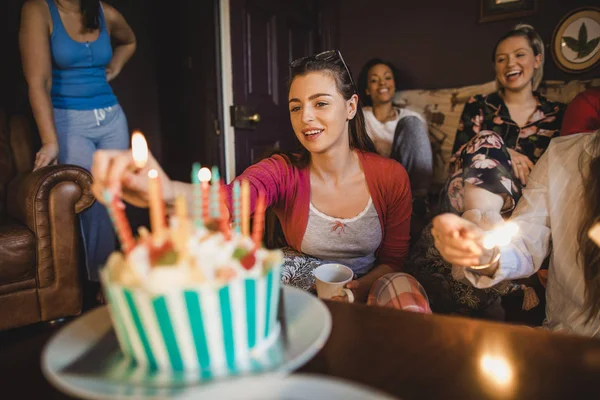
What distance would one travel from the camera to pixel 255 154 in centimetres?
259

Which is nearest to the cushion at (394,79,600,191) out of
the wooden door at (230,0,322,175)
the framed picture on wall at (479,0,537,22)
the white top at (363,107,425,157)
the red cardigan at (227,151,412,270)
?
the white top at (363,107,425,157)

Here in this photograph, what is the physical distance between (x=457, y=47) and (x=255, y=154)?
76.2 inches

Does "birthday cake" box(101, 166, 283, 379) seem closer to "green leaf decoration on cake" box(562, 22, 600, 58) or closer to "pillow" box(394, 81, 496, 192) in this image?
"pillow" box(394, 81, 496, 192)

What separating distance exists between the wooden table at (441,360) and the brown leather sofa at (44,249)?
1184mm

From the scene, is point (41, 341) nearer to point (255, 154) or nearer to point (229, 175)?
point (229, 175)

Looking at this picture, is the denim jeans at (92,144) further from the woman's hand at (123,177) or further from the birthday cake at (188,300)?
the birthday cake at (188,300)

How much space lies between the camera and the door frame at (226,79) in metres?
2.26

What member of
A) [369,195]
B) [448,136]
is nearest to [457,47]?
[448,136]

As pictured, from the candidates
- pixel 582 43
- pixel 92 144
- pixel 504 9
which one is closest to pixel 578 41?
pixel 582 43

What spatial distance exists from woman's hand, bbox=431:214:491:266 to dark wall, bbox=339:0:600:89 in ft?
9.16

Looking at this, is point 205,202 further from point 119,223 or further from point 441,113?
point 441,113

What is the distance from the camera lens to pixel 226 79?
2301 mm

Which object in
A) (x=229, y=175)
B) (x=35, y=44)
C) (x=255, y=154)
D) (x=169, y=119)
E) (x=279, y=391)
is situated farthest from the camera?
(x=169, y=119)

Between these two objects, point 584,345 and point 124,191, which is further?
point 124,191
